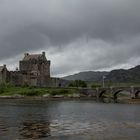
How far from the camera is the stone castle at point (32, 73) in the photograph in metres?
158

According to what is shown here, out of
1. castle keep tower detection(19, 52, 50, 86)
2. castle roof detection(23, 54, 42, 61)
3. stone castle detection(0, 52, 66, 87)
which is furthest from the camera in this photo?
castle roof detection(23, 54, 42, 61)

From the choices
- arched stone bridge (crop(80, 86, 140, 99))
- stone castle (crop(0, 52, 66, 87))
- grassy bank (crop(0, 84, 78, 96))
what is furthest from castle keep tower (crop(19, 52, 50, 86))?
arched stone bridge (crop(80, 86, 140, 99))

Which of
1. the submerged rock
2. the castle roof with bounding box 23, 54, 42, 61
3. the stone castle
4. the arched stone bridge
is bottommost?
the submerged rock

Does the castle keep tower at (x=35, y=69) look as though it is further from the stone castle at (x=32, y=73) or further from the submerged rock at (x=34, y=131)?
the submerged rock at (x=34, y=131)

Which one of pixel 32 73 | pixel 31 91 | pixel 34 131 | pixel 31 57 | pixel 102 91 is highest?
pixel 31 57

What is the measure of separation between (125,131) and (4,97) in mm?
94354

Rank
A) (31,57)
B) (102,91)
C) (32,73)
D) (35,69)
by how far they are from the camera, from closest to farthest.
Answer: (102,91) < (32,73) < (35,69) < (31,57)

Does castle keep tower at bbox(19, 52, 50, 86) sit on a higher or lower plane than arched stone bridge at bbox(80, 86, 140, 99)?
higher

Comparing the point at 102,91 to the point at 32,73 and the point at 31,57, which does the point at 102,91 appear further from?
the point at 31,57

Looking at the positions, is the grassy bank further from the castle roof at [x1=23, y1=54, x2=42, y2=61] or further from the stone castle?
the castle roof at [x1=23, y1=54, x2=42, y2=61]

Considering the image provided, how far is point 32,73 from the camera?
529ft

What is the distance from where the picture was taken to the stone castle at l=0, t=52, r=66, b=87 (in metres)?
158

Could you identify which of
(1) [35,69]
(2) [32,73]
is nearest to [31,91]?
(2) [32,73]

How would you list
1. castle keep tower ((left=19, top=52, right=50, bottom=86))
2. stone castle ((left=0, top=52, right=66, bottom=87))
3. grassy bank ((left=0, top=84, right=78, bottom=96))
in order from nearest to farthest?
grassy bank ((left=0, top=84, right=78, bottom=96)) < stone castle ((left=0, top=52, right=66, bottom=87)) < castle keep tower ((left=19, top=52, right=50, bottom=86))
